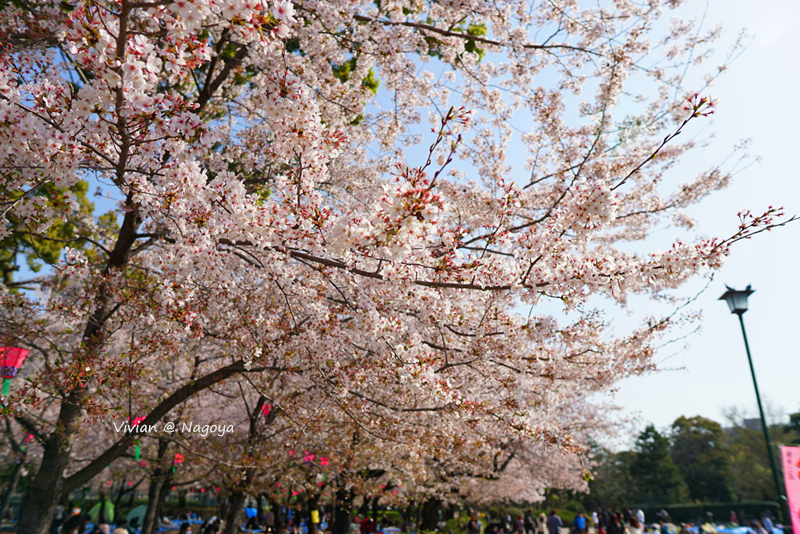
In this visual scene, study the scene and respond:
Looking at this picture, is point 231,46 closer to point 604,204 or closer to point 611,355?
point 604,204

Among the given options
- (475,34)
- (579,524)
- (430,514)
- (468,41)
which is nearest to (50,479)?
(468,41)

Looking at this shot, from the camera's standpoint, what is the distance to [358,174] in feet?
26.0

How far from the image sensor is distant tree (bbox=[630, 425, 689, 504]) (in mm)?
34906

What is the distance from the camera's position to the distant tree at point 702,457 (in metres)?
34.7

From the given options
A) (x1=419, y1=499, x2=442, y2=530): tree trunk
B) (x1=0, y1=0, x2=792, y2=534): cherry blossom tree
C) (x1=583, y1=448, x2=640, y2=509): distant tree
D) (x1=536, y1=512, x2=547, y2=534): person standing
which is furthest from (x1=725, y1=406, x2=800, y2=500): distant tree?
(x1=0, y1=0, x2=792, y2=534): cherry blossom tree

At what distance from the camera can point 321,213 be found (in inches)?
127

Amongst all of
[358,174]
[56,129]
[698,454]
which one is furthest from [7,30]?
[698,454]

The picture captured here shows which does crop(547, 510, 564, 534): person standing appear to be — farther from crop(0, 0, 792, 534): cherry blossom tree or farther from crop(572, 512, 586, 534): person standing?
crop(0, 0, 792, 534): cherry blossom tree

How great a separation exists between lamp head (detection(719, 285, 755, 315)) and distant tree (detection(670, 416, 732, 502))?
35.7 meters

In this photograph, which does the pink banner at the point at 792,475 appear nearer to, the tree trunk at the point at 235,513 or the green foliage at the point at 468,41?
the green foliage at the point at 468,41

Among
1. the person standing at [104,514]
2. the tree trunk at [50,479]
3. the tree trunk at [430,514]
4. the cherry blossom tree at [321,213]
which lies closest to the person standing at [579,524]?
the tree trunk at [430,514]

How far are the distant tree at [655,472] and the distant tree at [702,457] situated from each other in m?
1.28

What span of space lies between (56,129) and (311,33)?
13.6ft

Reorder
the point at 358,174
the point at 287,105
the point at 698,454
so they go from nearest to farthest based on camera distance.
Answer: the point at 287,105, the point at 358,174, the point at 698,454
